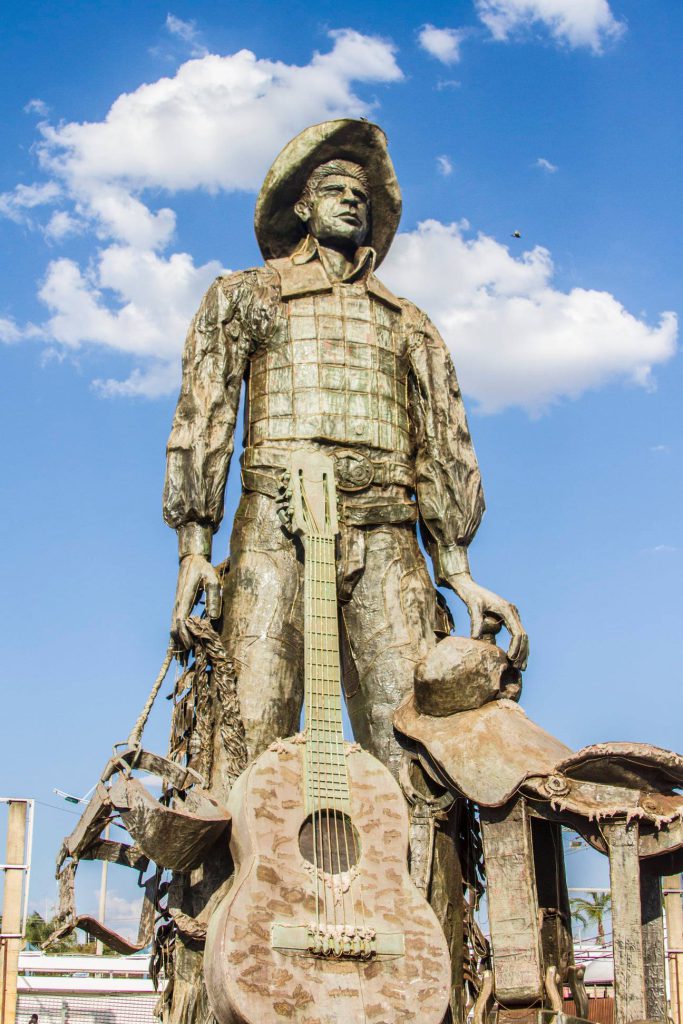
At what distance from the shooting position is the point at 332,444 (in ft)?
26.1

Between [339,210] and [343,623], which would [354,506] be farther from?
[339,210]

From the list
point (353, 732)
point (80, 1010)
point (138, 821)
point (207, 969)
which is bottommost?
point (80, 1010)

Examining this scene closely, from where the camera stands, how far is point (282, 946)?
6012 mm

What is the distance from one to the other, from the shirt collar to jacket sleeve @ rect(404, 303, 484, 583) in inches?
14.8

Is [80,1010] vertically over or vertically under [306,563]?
under

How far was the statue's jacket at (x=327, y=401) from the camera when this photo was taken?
7926 millimetres

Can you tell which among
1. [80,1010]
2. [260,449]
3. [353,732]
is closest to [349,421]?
[260,449]

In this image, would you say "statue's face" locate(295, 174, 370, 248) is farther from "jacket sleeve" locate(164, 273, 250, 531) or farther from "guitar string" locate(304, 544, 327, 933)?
"guitar string" locate(304, 544, 327, 933)

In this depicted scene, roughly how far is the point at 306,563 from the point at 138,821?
180cm

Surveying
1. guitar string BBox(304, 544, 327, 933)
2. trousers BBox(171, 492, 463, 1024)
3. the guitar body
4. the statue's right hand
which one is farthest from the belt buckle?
the guitar body

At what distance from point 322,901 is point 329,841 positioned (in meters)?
0.31

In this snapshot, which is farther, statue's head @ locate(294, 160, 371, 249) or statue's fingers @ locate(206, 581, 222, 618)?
statue's head @ locate(294, 160, 371, 249)

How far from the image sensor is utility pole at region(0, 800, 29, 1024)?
402 inches

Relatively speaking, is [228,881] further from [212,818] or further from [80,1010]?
[80,1010]
